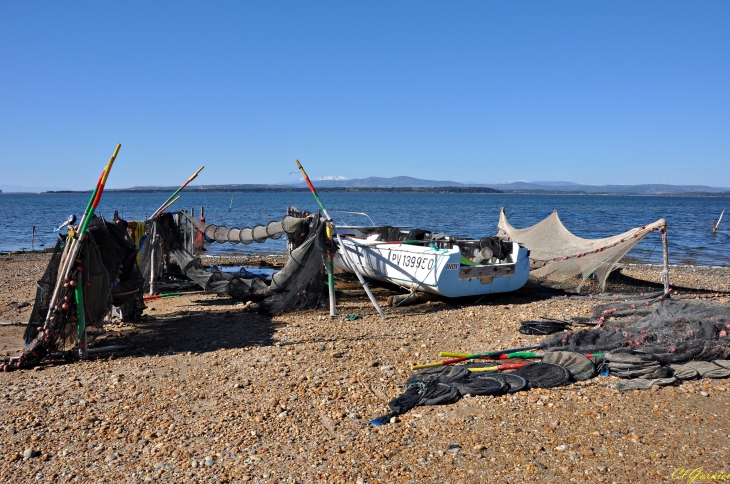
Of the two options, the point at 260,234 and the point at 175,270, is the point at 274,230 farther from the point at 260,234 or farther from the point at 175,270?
the point at 175,270

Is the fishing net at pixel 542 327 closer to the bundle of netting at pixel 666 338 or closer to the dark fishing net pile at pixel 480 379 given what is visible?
the bundle of netting at pixel 666 338

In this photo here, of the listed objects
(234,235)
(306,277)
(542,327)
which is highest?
(234,235)

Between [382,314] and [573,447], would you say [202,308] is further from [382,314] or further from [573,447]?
[573,447]

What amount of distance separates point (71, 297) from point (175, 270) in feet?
19.3

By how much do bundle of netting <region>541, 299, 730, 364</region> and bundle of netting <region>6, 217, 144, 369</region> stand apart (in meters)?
5.88

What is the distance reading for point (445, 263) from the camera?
1025 centimetres

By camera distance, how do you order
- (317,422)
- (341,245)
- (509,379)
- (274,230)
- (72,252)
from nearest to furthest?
(317,422)
(509,379)
(72,252)
(341,245)
(274,230)

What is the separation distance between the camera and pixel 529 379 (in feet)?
20.1

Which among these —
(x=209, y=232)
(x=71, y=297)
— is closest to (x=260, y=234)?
(x=209, y=232)

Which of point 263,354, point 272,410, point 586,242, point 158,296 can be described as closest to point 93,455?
point 272,410

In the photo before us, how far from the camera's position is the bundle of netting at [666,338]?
22.0 feet

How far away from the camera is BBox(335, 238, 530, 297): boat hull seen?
34.0 ft

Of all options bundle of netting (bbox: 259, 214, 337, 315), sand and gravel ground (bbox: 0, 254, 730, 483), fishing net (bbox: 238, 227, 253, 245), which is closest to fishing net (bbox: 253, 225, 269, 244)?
fishing net (bbox: 238, 227, 253, 245)

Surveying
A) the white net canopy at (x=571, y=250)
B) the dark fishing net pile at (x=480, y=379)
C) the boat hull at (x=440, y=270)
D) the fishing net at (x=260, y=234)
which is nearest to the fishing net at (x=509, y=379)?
the dark fishing net pile at (x=480, y=379)
